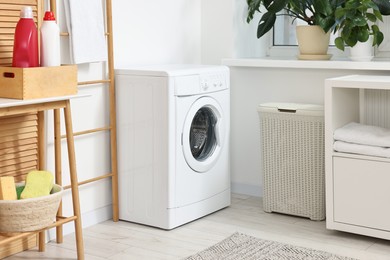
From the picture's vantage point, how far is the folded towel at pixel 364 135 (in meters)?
3.15

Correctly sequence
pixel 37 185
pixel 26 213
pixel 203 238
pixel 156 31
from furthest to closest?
1. pixel 156 31
2. pixel 203 238
3. pixel 37 185
4. pixel 26 213

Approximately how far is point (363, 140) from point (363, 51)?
0.69 meters

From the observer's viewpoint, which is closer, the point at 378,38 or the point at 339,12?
the point at 339,12

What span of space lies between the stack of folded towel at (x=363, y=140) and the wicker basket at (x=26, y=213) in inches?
56.4

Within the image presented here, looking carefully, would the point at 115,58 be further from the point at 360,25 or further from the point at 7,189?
the point at 360,25

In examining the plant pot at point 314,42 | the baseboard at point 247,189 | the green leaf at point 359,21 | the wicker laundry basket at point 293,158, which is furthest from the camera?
the baseboard at point 247,189

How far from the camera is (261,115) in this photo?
3.78 meters

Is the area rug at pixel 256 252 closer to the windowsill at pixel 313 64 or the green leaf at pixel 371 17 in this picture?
the windowsill at pixel 313 64

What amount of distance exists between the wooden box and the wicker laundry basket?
133 cm

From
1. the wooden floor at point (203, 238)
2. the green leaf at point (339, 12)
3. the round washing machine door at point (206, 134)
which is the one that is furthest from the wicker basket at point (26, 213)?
the green leaf at point (339, 12)

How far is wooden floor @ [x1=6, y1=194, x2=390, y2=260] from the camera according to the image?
3.10m

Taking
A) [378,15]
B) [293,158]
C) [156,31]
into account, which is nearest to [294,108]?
[293,158]

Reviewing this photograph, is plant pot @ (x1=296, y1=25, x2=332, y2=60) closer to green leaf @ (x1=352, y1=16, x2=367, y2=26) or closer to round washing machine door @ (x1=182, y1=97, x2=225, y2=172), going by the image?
green leaf @ (x1=352, y1=16, x2=367, y2=26)

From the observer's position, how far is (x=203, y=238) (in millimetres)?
3342
